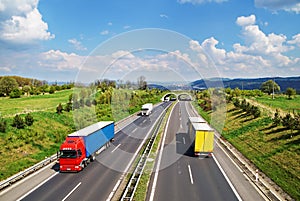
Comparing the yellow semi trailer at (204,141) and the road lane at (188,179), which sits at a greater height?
the yellow semi trailer at (204,141)

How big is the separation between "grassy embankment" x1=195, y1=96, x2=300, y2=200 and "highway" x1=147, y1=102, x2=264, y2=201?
8.98 feet

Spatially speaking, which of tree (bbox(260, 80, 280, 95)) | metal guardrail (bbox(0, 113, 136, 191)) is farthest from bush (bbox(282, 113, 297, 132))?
tree (bbox(260, 80, 280, 95))

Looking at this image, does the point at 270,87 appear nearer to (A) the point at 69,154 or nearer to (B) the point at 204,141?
(B) the point at 204,141

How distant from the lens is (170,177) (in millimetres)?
19328

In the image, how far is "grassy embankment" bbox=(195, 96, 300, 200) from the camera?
1938cm

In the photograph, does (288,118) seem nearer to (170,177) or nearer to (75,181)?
(170,177)

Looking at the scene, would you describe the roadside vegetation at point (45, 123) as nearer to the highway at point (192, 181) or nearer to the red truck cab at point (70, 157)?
the red truck cab at point (70, 157)

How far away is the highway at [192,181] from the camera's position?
16.0 m

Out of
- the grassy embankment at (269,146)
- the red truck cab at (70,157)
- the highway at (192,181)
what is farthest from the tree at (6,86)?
the grassy embankment at (269,146)

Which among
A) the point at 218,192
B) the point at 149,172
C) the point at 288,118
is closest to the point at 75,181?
the point at 149,172

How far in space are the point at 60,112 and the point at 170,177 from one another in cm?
3119

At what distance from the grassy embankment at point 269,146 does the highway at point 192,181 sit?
274 centimetres

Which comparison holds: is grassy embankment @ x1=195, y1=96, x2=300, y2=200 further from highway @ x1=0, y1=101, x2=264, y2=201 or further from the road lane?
the road lane

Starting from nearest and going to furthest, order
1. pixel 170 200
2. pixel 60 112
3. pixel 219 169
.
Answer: pixel 170 200
pixel 219 169
pixel 60 112
